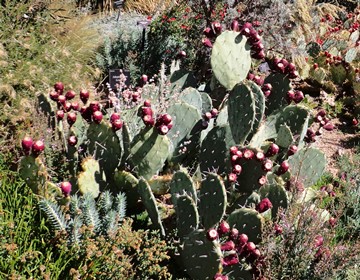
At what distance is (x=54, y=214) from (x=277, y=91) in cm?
211

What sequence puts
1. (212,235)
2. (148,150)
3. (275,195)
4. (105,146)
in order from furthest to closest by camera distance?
(105,146) < (148,150) < (275,195) < (212,235)

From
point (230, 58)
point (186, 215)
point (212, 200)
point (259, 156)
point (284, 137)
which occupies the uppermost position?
point (230, 58)

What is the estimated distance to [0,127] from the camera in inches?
168

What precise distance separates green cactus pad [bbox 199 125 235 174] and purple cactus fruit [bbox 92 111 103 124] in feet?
2.74

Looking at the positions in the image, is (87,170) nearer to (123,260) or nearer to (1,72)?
(123,260)

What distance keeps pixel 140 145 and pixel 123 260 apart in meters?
0.85

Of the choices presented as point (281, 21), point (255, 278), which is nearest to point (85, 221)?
point (255, 278)

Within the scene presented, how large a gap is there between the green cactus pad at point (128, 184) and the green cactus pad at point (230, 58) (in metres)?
1.28

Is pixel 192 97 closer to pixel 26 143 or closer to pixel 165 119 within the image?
pixel 165 119

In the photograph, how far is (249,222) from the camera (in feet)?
10.1

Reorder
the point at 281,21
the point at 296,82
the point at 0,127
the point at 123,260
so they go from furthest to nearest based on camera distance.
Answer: the point at 296,82
the point at 281,21
the point at 0,127
the point at 123,260

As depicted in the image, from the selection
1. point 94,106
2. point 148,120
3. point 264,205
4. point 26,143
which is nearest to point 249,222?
point 264,205

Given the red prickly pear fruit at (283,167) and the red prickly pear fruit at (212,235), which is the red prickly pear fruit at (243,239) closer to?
the red prickly pear fruit at (212,235)

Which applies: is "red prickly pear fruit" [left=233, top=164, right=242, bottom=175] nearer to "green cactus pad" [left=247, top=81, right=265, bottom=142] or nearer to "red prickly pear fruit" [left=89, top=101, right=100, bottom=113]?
"green cactus pad" [left=247, top=81, right=265, bottom=142]
